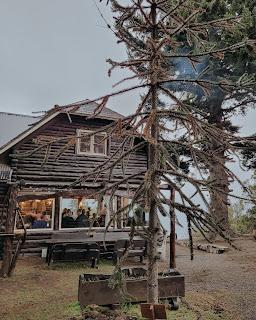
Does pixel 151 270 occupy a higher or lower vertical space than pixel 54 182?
lower

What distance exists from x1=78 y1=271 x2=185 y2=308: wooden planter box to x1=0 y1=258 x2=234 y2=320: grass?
1.09 ft

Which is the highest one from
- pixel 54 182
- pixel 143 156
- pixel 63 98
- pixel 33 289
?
pixel 63 98

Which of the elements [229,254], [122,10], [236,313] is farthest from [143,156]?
[122,10]

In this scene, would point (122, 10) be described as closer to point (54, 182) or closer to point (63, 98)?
point (54, 182)

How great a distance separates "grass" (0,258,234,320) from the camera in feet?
24.1

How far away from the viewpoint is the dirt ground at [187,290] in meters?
7.53

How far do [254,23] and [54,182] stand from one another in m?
15.0

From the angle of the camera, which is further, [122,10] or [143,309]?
[122,10]

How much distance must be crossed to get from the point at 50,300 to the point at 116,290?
2429 millimetres

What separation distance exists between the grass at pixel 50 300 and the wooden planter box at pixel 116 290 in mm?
332

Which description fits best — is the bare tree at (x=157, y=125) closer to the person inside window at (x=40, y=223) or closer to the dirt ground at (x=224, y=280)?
the dirt ground at (x=224, y=280)

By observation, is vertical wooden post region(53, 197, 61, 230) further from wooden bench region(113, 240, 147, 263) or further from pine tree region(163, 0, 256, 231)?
pine tree region(163, 0, 256, 231)

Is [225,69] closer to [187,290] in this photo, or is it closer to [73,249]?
[73,249]

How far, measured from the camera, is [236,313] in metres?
7.70
